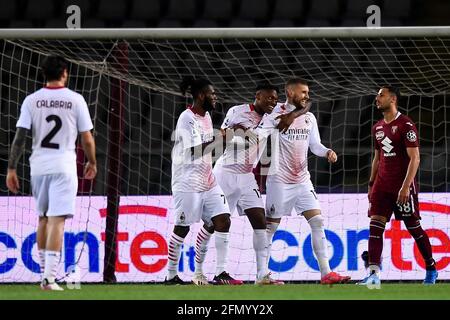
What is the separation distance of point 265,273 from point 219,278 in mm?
424

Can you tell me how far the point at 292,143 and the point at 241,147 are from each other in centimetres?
50

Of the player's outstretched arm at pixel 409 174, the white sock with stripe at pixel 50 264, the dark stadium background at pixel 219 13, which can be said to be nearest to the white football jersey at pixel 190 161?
Answer: the player's outstretched arm at pixel 409 174

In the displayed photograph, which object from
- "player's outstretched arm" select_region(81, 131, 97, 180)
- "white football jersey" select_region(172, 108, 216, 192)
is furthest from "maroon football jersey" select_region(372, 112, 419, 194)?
"player's outstretched arm" select_region(81, 131, 97, 180)

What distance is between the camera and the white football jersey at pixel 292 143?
10.6 m

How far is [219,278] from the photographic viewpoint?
10.6m

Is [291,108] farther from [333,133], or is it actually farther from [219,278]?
[333,133]

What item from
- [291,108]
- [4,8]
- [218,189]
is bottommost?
[218,189]

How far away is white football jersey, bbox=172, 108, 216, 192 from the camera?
10367 millimetres

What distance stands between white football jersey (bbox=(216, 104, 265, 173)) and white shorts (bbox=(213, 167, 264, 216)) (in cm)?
6

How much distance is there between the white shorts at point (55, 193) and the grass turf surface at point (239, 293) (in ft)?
2.01

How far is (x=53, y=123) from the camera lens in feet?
28.3

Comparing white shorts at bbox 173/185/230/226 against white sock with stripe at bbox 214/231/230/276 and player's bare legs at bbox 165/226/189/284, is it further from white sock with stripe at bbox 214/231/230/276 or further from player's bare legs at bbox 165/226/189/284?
white sock with stripe at bbox 214/231/230/276

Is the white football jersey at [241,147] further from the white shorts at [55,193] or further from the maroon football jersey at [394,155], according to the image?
the white shorts at [55,193]

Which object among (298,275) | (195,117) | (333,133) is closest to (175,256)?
(195,117)
